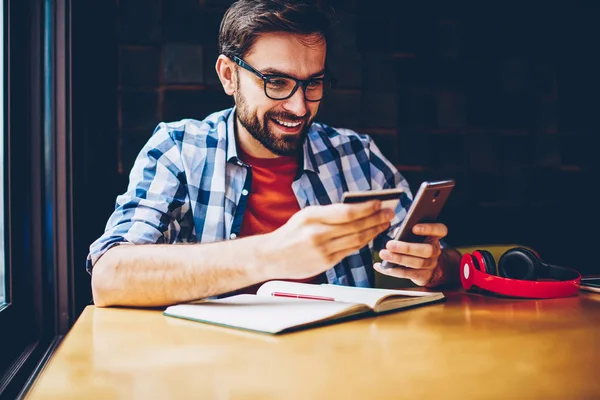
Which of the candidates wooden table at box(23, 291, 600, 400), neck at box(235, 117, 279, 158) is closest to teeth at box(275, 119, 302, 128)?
neck at box(235, 117, 279, 158)

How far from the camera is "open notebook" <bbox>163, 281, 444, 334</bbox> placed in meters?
1.04

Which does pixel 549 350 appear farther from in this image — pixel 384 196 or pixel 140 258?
pixel 140 258

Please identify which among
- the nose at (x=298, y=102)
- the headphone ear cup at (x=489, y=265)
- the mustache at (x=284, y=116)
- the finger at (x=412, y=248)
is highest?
the nose at (x=298, y=102)

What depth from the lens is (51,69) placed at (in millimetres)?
1882

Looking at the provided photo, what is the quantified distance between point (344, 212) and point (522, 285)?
57 centimetres

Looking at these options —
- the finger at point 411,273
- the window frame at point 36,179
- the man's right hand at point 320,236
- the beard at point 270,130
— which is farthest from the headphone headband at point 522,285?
the window frame at point 36,179

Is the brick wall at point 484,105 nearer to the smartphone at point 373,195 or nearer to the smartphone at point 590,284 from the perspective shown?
the smartphone at point 590,284

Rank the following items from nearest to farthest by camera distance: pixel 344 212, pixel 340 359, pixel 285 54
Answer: pixel 340 359
pixel 344 212
pixel 285 54

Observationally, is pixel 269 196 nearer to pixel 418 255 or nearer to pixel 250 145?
pixel 250 145

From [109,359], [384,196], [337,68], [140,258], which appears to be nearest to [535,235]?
[337,68]

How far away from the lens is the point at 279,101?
173 cm

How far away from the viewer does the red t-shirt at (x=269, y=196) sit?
1797mm

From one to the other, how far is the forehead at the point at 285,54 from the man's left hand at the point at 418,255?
65cm

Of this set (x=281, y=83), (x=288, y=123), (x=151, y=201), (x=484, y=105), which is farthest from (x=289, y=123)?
(x=484, y=105)
